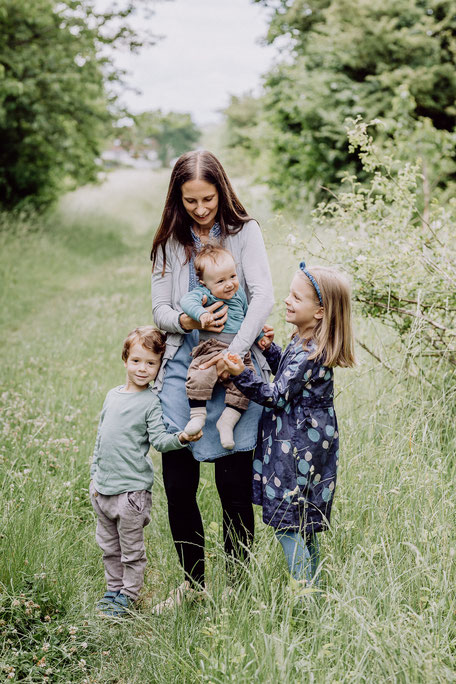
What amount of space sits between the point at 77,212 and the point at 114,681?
1855cm

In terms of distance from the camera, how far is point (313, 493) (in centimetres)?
283

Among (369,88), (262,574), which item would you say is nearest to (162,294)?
(262,574)

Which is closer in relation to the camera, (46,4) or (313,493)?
(313,493)

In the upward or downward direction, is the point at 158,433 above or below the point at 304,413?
below

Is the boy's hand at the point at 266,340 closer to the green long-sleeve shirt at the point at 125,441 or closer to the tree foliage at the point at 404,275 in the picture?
the green long-sleeve shirt at the point at 125,441

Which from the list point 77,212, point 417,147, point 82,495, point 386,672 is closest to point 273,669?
point 386,672

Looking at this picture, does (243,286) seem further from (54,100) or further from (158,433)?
(54,100)

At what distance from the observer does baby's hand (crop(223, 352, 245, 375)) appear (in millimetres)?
2676

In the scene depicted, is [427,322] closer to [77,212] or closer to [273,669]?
[273,669]

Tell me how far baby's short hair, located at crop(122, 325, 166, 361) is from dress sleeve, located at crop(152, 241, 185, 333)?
0.37 feet

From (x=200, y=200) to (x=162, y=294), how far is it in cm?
48

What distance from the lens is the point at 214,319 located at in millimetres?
2801

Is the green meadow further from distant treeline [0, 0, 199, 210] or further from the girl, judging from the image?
distant treeline [0, 0, 199, 210]

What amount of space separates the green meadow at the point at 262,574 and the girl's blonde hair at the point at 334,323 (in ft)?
2.09
